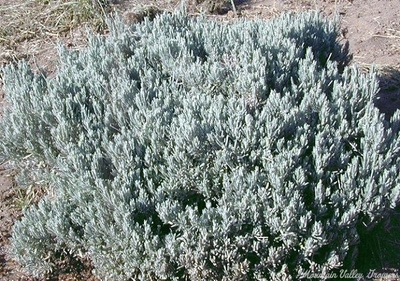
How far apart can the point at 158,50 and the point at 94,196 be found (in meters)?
1.16

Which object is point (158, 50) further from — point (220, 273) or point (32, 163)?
point (220, 273)

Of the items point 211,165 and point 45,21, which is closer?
point 211,165

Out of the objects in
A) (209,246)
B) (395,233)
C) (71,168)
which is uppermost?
(71,168)

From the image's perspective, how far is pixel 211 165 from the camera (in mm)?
3678

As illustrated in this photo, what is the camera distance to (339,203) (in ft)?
11.8

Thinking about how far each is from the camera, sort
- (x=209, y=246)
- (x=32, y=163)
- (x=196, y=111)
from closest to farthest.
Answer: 1. (x=209, y=246)
2. (x=196, y=111)
3. (x=32, y=163)

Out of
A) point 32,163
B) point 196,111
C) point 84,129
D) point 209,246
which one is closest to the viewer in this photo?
point 209,246

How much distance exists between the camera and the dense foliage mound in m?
3.51

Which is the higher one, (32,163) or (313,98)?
(313,98)

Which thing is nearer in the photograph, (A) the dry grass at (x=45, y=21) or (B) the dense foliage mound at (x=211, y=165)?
(B) the dense foliage mound at (x=211, y=165)

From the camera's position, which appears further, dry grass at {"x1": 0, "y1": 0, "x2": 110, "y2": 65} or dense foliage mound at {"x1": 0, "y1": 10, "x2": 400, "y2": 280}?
dry grass at {"x1": 0, "y1": 0, "x2": 110, "y2": 65}

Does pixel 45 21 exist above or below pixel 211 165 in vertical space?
above

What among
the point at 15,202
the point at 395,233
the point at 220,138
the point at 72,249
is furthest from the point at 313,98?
the point at 15,202

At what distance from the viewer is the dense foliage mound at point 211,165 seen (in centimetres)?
351
